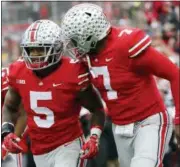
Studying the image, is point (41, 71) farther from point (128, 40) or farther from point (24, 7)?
point (24, 7)

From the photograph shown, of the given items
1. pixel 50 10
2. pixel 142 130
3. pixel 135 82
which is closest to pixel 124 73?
pixel 135 82

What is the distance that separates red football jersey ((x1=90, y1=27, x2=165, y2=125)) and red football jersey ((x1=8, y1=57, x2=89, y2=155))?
16cm

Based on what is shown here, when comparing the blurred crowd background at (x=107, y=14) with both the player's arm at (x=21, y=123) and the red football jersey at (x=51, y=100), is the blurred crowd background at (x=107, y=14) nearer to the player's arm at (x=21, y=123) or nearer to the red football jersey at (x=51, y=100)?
the player's arm at (x=21, y=123)

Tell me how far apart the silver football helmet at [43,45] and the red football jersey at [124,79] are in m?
0.26

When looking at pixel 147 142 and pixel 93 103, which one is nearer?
pixel 147 142

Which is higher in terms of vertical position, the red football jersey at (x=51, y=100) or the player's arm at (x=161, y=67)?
the player's arm at (x=161, y=67)

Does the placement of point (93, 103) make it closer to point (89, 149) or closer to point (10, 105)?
point (89, 149)

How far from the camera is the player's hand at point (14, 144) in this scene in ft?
13.7

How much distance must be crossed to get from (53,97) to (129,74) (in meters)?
0.54

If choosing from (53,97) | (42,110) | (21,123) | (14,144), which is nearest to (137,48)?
(53,97)

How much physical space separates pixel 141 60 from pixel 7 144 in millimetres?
1101

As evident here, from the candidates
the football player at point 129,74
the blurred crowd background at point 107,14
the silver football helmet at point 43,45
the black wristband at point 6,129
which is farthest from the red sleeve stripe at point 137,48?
the blurred crowd background at point 107,14

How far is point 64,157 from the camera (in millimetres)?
4047

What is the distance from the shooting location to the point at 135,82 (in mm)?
3967
